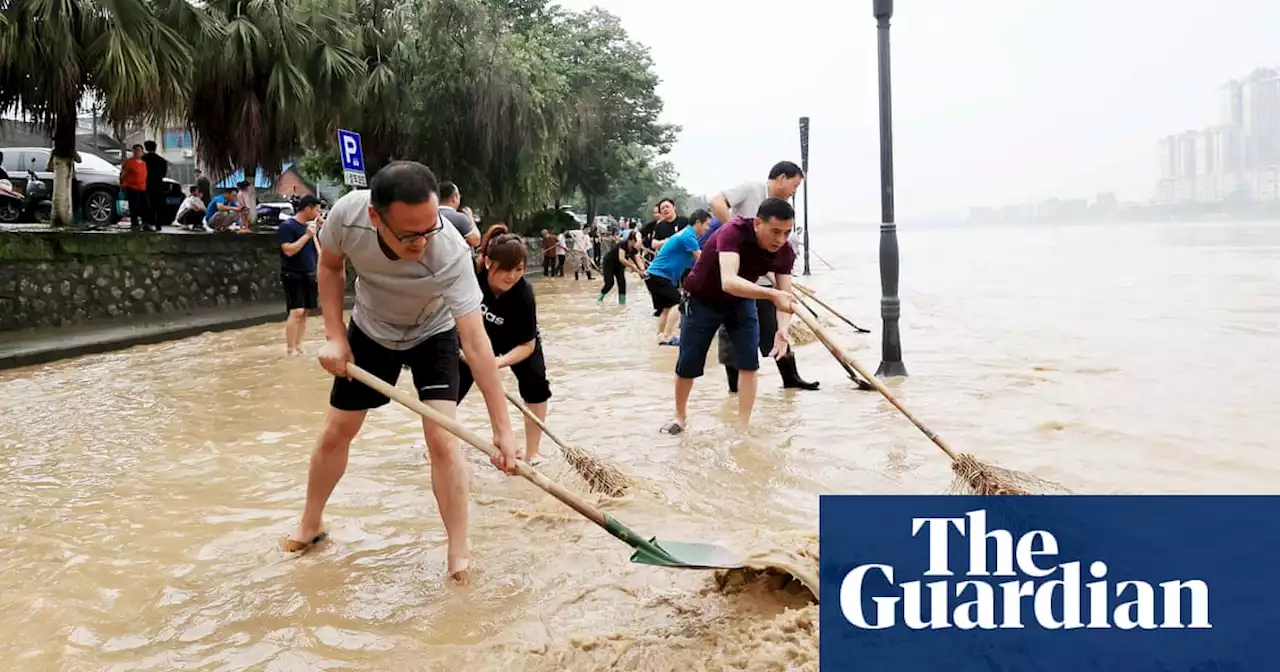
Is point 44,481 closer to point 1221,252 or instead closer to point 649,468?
point 649,468

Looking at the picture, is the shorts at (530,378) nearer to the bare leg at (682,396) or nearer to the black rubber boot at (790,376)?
the bare leg at (682,396)

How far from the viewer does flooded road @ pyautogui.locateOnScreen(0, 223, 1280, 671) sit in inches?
128

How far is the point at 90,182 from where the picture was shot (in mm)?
18609

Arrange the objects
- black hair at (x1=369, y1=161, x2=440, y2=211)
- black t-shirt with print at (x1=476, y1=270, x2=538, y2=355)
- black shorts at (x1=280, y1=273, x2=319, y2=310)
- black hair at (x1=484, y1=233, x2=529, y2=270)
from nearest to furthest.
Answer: black hair at (x1=369, y1=161, x2=440, y2=211) → black hair at (x1=484, y1=233, x2=529, y2=270) → black t-shirt with print at (x1=476, y1=270, x2=538, y2=355) → black shorts at (x1=280, y1=273, x2=319, y2=310)

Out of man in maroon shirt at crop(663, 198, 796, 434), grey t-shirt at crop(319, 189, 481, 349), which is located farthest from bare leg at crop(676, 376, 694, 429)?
grey t-shirt at crop(319, 189, 481, 349)

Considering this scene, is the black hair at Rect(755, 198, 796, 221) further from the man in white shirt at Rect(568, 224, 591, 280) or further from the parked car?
the man in white shirt at Rect(568, 224, 591, 280)

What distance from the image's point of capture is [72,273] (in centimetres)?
1276

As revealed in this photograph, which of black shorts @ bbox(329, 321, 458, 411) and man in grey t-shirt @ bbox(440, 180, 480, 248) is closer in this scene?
black shorts @ bbox(329, 321, 458, 411)

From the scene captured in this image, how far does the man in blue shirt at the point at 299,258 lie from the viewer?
31.9ft

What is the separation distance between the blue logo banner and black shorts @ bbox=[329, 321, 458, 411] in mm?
1526

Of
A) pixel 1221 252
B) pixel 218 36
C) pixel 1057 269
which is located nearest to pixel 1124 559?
pixel 218 36

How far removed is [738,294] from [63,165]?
38.2 ft

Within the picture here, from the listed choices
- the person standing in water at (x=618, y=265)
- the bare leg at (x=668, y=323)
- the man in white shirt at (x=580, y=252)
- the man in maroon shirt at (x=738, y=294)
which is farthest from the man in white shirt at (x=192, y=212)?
the man in maroon shirt at (x=738, y=294)

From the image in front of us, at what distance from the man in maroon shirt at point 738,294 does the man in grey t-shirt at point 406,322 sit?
220 cm
